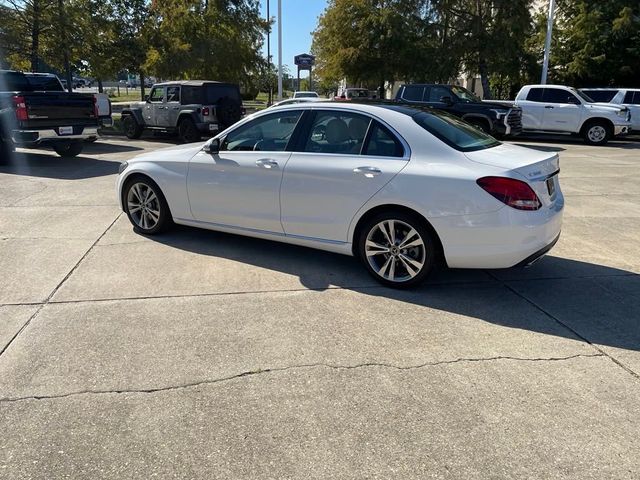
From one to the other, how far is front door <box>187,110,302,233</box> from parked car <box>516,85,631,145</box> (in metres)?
15.4

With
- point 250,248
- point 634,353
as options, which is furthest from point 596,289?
point 250,248

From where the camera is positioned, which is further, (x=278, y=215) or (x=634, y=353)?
(x=278, y=215)

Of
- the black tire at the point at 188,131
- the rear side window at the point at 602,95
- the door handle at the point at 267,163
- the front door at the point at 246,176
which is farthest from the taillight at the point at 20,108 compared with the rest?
the rear side window at the point at 602,95

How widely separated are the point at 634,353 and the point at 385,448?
2076 millimetres

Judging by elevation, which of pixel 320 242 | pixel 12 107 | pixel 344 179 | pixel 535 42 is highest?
pixel 535 42

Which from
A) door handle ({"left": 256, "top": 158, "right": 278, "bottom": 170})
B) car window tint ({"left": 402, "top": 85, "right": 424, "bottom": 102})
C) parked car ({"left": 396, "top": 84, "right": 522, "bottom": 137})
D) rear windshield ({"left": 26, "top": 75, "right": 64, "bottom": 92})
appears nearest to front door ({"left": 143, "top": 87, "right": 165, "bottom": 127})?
rear windshield ({"left": 26, "top": 75, "right": 64, "bottom": 92})

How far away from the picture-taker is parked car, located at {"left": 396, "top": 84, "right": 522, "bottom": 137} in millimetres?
16078

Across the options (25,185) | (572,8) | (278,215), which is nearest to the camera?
(278,215)

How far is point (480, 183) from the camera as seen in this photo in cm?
417

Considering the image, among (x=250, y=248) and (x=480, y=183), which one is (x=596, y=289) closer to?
(x=480, y=183)

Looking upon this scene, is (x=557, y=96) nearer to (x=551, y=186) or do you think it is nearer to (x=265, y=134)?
(x=551, y=186)

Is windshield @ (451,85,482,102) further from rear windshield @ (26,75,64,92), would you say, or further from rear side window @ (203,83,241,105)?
rear windshield @ (26,75,64,92)

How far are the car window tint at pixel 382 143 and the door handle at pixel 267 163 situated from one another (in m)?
0.92

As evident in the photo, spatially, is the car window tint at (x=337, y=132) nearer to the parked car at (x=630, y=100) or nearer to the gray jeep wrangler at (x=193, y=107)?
the gray jeep wrangler at (x=193, y=107)
